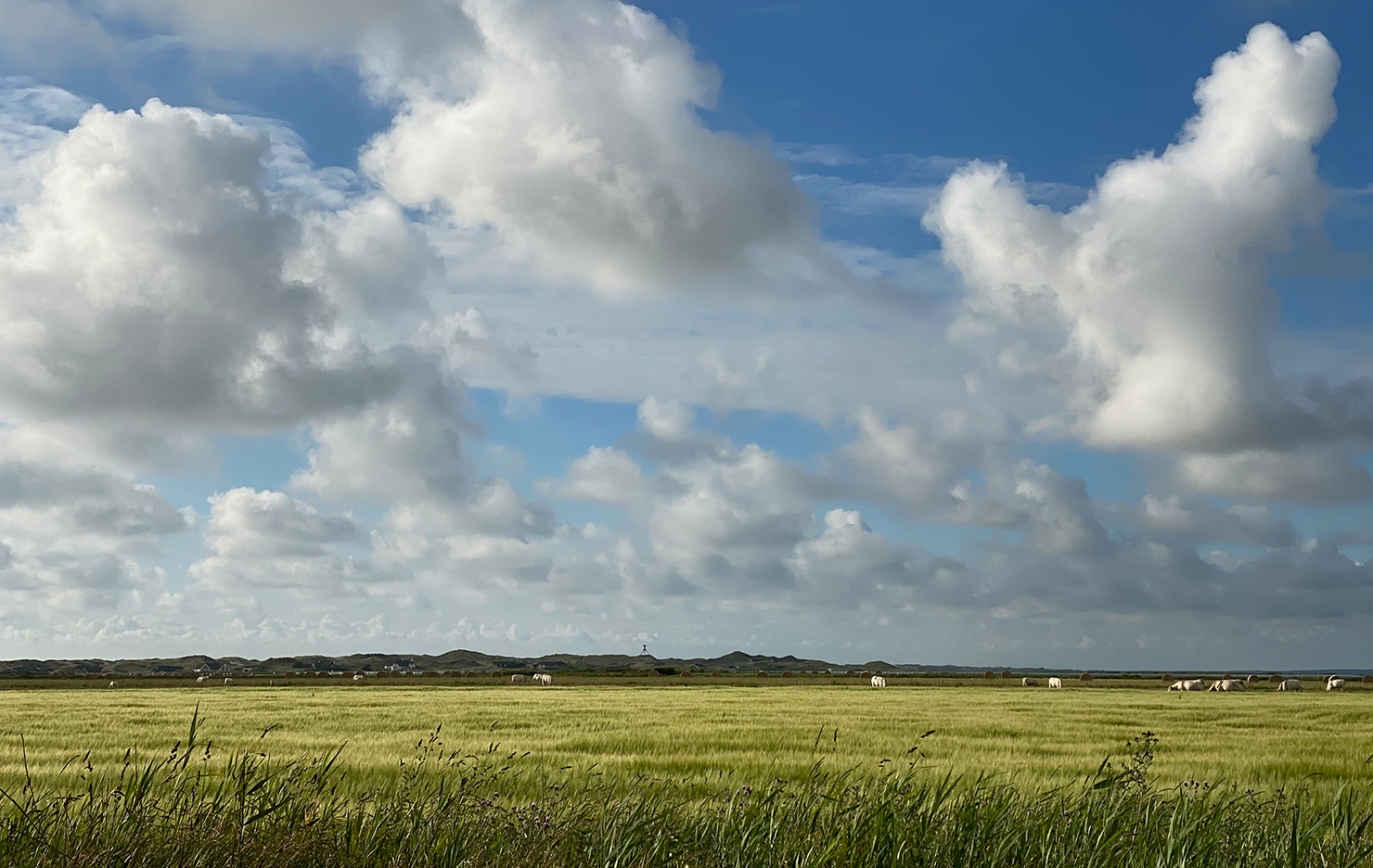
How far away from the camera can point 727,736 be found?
68.8 ft

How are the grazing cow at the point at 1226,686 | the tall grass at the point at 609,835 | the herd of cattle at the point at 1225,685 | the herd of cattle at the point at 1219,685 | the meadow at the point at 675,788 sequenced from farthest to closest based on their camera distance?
the herd of cattle at the point at 1219,685, the herd of cattle at the point at 1225,685, the grazing cow at the point at 1226,686, the meadow at the point at 675,788, the tall grass at the point at 609,835

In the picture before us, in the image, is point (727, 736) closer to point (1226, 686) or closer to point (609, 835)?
point (609, 835)

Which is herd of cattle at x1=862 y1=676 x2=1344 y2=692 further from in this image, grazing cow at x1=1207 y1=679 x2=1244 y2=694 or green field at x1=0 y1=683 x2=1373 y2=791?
green field at x1=0 y1=683 x2=1373 y2=791

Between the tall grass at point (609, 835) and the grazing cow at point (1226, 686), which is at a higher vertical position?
the tall grass at point (609, 835)

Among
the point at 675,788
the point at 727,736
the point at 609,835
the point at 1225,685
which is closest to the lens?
the point at 609,835

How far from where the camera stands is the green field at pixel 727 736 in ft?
45.6

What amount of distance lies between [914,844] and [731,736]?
15960 millimetres

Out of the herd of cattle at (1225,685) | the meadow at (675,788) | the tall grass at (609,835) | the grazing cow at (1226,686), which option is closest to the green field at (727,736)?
the meadow at (675,788)

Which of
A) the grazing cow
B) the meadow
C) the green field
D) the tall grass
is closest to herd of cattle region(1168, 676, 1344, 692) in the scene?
the grazing cow

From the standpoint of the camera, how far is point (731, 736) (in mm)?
21047

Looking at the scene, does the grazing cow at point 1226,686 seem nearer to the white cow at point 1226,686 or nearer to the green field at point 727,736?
the white cow at point 1226,686

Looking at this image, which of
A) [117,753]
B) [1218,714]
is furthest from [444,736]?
[1218,714]

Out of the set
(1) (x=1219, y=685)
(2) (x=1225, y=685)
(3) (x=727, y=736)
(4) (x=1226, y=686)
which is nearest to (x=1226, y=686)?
(4) (x=1226, y=686)

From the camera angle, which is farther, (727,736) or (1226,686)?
(1226,686)
